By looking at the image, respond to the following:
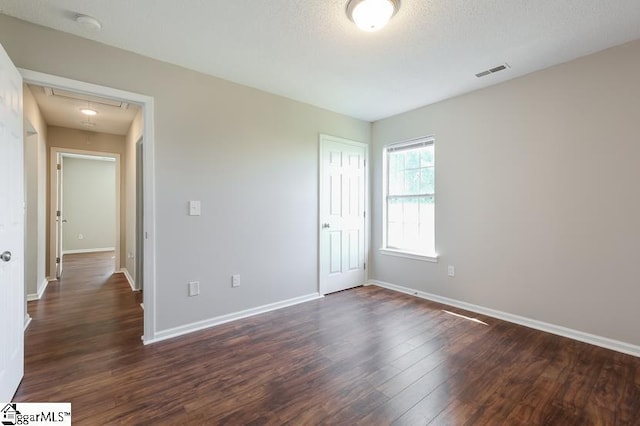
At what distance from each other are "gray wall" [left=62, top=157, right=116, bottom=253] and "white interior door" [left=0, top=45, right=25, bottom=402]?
22.5 ft

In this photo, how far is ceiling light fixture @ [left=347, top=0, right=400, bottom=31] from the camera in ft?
6.22

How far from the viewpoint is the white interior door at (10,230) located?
1673 millimetres

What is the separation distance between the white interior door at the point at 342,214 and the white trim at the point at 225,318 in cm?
39

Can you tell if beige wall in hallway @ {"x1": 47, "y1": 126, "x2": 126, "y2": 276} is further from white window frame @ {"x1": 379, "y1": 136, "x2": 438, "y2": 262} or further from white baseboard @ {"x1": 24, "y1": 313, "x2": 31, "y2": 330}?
white window frame @ {"x1": 379, "y1": 136, "x2": 438, "y2": 262}

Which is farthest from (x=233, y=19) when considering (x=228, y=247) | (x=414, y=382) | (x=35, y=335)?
(x=35, y=335)

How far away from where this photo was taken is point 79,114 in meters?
4.27

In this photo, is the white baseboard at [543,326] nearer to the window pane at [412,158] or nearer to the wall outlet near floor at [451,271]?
the wall outlet near floor at [451,271]

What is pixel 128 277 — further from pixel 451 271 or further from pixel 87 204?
pixel 451 271

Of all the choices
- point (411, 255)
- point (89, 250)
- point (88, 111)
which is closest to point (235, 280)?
point (411, 255)

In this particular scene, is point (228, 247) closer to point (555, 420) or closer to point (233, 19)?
point (233, 19)

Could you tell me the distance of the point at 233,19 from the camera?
2133 mm

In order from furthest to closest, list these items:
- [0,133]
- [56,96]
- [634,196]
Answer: [56,96], [634,196], [0,133]

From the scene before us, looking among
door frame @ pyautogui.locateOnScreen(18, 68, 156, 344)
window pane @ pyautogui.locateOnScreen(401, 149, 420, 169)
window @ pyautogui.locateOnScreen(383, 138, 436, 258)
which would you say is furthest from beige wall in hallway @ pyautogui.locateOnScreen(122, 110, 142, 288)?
window pane @ pyautogui.locateOnScreen(401, 149, 420, 169)

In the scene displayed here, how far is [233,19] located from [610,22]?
279 centimetres
